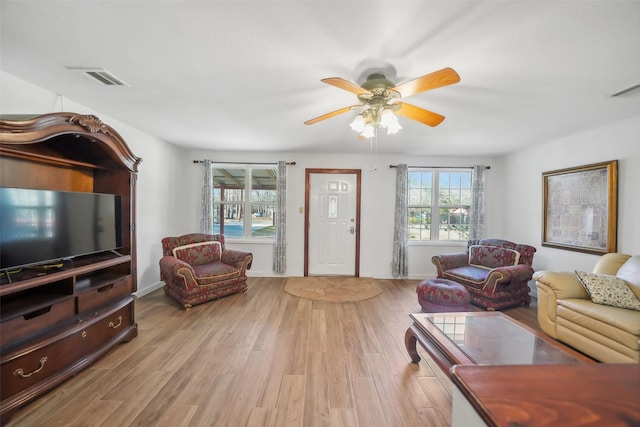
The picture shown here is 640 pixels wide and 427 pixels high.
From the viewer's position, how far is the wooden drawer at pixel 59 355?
1519mm

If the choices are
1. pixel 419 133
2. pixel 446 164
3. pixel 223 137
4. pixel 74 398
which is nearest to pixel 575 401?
pixel 74 398

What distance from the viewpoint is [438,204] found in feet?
16.0

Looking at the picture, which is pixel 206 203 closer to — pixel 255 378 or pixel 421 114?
pixel 255 378

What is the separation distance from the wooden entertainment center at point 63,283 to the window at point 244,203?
7.64 feet

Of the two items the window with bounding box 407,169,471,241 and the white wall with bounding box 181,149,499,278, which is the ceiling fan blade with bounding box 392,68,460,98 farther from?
the window with bounding box 407,169,471,241

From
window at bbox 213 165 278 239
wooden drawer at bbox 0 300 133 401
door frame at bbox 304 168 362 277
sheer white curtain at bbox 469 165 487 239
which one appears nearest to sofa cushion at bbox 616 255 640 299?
sheer white curtain at bbox 469 165 487 239

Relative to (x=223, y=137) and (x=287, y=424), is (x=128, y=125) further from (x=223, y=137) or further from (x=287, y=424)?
(x=287, y=424)

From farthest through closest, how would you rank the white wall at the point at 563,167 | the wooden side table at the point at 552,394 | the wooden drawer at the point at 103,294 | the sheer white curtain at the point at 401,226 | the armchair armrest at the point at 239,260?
the sheer white curtain at the point at 401,226
the armchair armrest at the point at 239,260
the white wall at the point at 563,167
the wooden drawer at the point at 103,294
the wooden side table at the point at 552,394

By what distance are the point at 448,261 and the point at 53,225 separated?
15.1 ft

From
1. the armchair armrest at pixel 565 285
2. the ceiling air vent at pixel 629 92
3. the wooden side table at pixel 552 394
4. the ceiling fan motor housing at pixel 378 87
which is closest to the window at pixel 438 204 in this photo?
the armchair armrest at pixel 565 285

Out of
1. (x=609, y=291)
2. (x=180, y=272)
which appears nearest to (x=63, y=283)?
(x=180, y=272)

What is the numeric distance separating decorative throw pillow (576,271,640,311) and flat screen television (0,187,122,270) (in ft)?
15.1

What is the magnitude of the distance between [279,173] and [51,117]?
3.06 m

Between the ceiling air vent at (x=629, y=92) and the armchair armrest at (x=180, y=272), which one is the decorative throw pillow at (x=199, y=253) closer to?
the armchair armrest at (x=180, y=272)
